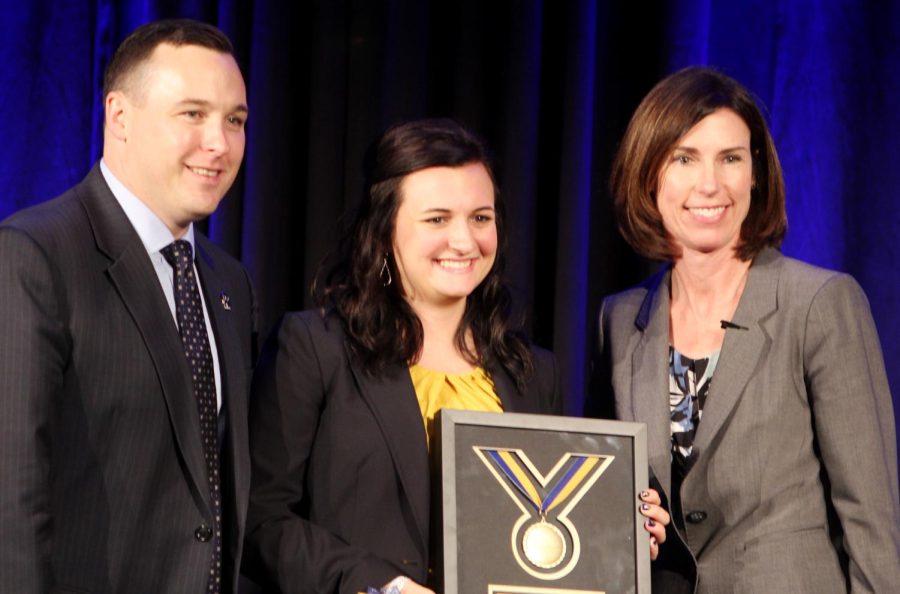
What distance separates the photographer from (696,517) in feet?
9.25

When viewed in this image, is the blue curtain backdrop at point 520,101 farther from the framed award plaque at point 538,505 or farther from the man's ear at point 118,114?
the man's ear at point 118,114

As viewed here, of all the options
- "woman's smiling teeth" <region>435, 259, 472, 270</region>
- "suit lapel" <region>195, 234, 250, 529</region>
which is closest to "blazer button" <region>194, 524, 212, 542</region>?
"suit lapel" <region>195, 234, 250, 529</region>

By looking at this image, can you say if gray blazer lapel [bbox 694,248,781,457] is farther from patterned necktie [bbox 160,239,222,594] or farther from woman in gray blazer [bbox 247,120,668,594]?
patterned necktie [bbox 160,239,222,594]

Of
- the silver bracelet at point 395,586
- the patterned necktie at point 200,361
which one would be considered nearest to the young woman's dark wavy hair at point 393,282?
the patterned necktie at point 200,361

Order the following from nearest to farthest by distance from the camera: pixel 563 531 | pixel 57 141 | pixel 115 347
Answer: pixel 115 347 < pixel 563 531 < pixel 57 141

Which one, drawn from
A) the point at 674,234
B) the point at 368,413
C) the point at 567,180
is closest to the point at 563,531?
the point at 368,413

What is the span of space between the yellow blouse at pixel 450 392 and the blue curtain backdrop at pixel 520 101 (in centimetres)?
82

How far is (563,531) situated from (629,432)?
263 millimetres

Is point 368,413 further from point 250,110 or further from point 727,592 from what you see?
point 250,110

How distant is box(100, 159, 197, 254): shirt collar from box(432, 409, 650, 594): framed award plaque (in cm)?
69

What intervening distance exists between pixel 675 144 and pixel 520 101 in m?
1.01

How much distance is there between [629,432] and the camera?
2727 millimetres

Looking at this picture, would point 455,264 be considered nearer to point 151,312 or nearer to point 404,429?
point 404,429

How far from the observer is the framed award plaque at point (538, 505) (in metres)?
2.58
